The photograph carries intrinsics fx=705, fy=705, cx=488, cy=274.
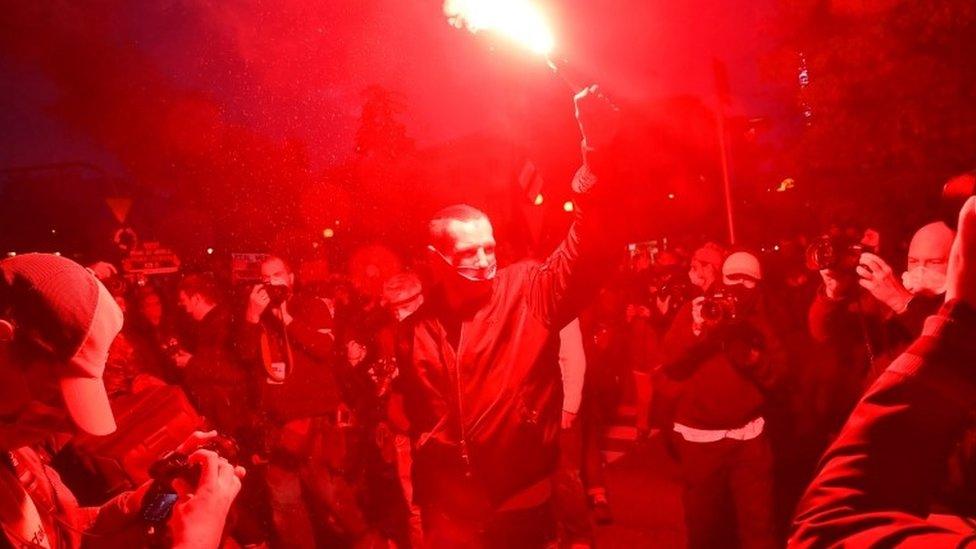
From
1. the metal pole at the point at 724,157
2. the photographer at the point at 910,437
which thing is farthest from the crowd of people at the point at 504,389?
the metal pole at the point at 724,157

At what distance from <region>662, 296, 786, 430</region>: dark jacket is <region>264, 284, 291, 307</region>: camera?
375cm

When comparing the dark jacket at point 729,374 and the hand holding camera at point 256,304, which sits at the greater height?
the hand holding camera at point 256,304

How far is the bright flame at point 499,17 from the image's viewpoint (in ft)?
10.5

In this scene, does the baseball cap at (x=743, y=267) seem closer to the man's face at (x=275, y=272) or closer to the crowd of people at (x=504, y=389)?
the crowd of people at (x=504, y=389)

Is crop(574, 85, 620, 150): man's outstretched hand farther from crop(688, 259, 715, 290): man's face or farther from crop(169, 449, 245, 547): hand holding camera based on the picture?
crop(688, 259, 715, 290): man's face

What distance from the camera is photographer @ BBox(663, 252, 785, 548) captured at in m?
5.29

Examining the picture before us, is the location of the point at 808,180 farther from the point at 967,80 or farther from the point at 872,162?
the point at 967,80

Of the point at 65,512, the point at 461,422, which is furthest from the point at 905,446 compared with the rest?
the point at 461,422

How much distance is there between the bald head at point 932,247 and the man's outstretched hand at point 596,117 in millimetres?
2309

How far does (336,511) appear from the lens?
21.2 ft

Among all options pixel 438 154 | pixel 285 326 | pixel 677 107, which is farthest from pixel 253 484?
pixel 438 154

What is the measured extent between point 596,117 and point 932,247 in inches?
97.9

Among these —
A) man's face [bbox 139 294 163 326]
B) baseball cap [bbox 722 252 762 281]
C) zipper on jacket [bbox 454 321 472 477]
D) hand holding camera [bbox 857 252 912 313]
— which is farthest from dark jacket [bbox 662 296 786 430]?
man's face [bbox 139 294 163 326]

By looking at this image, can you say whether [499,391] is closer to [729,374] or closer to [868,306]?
[729,374]
